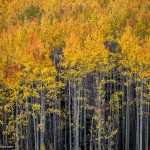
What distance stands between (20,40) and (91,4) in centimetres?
1797

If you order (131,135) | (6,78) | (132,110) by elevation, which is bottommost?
(131,135)

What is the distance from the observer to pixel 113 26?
3061 cm

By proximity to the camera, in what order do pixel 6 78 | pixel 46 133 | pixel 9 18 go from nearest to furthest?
pixel 6 78 < pixel 46 133 < pixel 9 18

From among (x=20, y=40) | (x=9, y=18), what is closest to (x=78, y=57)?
(x=20, y=40)

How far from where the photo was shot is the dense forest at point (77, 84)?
22.4 m

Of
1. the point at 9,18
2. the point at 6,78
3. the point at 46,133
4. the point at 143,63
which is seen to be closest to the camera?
the point at 6,78

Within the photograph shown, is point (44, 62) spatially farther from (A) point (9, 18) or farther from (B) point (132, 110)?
(A) point (9, 18)

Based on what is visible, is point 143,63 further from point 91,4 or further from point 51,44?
point 91,4

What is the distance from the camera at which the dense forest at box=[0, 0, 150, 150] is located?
22422 mm

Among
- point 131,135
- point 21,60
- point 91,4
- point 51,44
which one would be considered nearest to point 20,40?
point 51,44

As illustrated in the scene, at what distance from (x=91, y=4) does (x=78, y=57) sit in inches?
823

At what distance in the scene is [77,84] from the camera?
2595 centimetres

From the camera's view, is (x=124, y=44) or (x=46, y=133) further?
(x=46, y=133)

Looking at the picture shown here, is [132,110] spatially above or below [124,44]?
below
